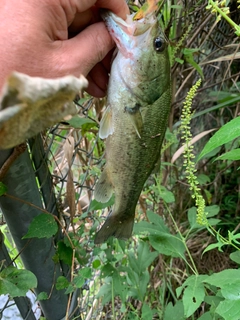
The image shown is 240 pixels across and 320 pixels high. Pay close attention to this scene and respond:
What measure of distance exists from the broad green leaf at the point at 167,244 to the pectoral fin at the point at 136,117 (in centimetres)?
46

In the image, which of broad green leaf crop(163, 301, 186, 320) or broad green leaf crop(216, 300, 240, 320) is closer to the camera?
broad green leaf crop(216, 300, 240, 320)

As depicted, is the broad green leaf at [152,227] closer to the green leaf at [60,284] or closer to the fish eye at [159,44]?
the green leaf at [60,284]

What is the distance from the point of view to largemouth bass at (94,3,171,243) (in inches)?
42.7

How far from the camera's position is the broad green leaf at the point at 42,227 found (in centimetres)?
106

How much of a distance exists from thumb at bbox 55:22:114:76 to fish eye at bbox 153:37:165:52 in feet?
0.44

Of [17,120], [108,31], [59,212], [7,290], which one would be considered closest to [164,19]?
[108,31]

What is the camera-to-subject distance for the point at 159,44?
1107 mm

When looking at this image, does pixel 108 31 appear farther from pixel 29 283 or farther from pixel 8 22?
pixel 29 283

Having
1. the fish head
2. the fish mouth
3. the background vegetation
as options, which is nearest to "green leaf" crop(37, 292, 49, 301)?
the background vegetation

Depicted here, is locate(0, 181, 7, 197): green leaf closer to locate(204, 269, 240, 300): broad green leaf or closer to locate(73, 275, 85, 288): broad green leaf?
locate(73, 275, 85, 288): broad green leaf

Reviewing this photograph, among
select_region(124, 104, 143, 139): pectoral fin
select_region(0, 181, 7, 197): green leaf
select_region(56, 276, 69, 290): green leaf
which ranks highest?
select_region(0, 181, 7, 197): green leaf

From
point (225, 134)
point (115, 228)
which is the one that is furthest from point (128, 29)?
point (115, 228)

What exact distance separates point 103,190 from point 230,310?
1.91ft

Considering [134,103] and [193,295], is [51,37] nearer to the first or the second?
[134,103]
